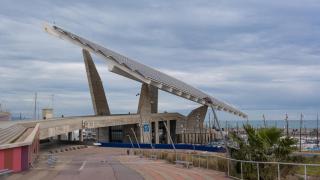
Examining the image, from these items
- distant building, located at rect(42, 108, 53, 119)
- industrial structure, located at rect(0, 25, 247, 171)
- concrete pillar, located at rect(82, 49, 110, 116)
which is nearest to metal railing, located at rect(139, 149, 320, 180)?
industrial structure, located at rect(0, 25, 247, 171)

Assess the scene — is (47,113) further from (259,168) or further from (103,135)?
(259,168)

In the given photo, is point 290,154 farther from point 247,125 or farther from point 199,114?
point 199,114

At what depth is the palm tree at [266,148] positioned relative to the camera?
61.2 ft

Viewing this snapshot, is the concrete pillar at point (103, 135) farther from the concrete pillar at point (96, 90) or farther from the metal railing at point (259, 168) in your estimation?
the metal railing at point (259, 168)

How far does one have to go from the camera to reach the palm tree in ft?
61.2

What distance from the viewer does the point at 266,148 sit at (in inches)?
751

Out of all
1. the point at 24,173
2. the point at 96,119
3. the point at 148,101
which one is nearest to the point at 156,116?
the point at 148,101

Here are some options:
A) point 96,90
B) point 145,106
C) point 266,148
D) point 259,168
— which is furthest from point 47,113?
point 259,168

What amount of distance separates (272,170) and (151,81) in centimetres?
6669

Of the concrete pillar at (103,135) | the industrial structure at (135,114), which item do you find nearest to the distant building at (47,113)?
the industrial structure at (135,114)

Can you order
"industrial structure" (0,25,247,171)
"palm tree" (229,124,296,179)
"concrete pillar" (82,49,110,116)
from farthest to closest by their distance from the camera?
"concrete pillar" (82,49,110,116) → "industrial structure" (0,25,247,171) → "palm tree" (229,124,296,179)

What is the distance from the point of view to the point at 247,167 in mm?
19328

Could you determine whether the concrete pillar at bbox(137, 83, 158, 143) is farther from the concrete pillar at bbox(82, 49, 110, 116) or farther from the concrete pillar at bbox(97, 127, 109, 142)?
the concrete pillar at bbox(82, 49, 110, 116)

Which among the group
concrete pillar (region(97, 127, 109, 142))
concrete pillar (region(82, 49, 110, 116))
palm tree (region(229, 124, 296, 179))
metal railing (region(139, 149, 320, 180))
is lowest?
concrete pillar (region(97, 127, 109, 142))
